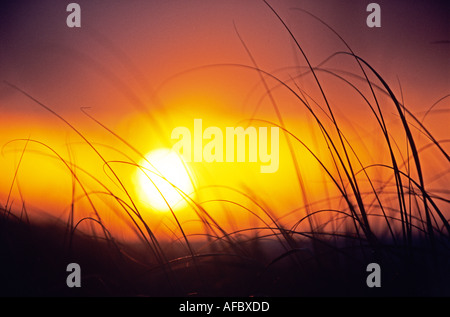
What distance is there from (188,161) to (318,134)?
0.48 meters

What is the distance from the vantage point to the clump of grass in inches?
66.9

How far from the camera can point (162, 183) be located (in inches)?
67.5

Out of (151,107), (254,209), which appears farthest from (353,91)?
(151,107)

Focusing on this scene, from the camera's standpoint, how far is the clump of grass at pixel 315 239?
5.57 feet

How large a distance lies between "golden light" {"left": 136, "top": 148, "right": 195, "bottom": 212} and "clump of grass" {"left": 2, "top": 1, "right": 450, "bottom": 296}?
4 centimetres

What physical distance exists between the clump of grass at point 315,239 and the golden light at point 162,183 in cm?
4

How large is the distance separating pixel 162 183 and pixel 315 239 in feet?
1.91

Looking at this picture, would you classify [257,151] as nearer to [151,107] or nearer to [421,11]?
[151,107]

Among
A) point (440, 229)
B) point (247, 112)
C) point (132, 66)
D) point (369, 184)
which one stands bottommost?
point (440, 229)

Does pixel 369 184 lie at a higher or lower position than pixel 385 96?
lower

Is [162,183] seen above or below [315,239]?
above

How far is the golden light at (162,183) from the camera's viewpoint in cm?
171

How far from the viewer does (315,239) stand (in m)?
1.71

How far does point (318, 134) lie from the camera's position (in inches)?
68.6
